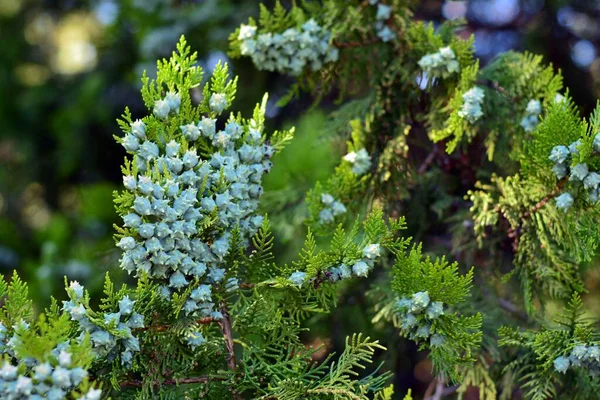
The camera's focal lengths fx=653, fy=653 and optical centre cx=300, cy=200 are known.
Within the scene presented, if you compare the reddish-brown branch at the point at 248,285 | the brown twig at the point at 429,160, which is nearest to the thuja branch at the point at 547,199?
the brown twig at the point at 429,160

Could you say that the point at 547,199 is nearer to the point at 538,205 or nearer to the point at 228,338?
the point at 538,205

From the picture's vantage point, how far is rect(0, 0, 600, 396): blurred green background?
1.69 metres

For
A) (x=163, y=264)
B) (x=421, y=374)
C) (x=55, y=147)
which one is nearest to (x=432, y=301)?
(x=163, y=264)

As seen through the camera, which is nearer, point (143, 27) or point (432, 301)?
point (432, 301)

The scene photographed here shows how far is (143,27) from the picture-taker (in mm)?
2244

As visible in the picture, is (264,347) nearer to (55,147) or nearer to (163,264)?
(163,264)

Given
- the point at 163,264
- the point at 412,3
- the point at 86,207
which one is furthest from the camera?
the point at 86,207

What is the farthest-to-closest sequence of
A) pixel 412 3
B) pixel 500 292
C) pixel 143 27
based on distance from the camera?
pixel 143 27
pixel 500 292
pixel 412 3

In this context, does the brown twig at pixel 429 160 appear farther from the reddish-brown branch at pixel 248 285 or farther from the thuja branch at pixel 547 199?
the reddish-brown branch at pixel 248 285

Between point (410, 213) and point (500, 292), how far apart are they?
1.14 feet

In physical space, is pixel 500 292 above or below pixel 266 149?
below

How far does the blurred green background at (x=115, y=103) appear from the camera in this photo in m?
1.69

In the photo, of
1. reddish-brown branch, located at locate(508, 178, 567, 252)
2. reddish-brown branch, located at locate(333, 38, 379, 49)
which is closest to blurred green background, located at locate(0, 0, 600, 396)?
reddish-brown branch, located at locate(333, 38, 379, 49)

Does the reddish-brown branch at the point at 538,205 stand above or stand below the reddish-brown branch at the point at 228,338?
below
